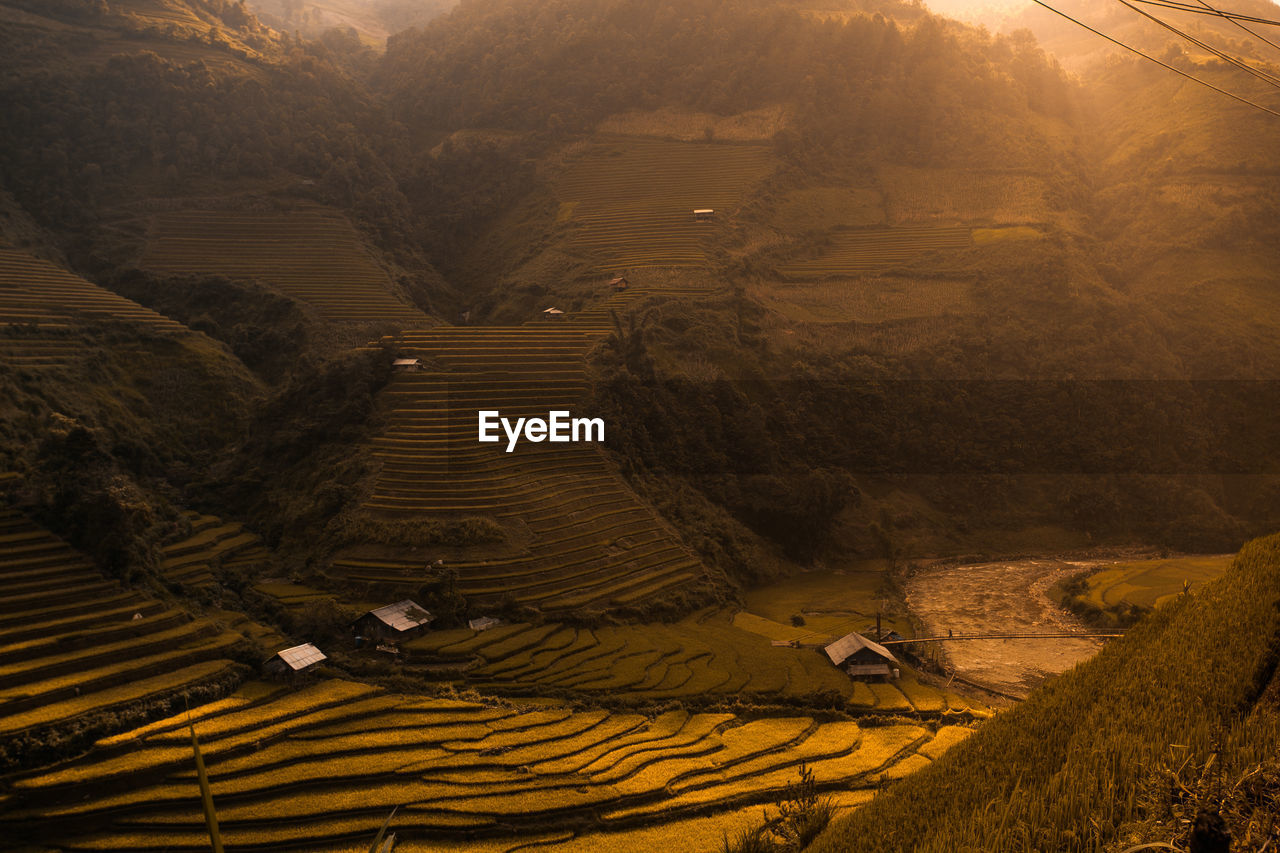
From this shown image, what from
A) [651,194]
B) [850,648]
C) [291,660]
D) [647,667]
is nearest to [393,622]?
[291,660]

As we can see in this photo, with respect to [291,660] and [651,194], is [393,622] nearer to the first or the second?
[291,660]

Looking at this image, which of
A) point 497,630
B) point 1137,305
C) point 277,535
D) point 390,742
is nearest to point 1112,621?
point 497,630

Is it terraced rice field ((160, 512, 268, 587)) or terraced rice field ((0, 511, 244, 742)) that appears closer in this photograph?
terraced rice field ((0, 511, 244, 742))

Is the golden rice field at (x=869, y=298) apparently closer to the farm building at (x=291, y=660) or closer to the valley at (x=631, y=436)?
the valley at (x=631, y=436)

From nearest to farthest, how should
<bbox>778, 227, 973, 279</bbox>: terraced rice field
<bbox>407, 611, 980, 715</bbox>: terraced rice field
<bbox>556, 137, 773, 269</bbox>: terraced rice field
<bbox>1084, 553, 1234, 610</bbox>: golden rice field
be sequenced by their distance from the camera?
<bbox>407, 611, 980, 715</bbox>: terraced rice field, <bbox>1084, 553, 1234, 610</bbox>: golden rice field, <bbox>556, 137, 773, 269</bbox>: terraced rice field, <bbox>778, 227, 973, 279</bbox>: terraced rice field

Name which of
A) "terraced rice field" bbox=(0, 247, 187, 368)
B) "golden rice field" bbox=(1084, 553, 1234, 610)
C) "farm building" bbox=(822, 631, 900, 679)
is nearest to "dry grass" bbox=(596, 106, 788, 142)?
"terraced rice field" bbox=(0, 247, 187, 368)

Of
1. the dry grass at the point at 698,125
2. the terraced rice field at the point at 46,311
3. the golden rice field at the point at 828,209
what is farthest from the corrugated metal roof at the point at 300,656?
the dry grass at the point at 698,125

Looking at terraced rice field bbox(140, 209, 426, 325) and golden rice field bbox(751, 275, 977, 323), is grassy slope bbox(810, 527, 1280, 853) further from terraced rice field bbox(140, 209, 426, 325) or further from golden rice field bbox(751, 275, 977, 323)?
terraced rice field bbox(140, 209, 426, 325)

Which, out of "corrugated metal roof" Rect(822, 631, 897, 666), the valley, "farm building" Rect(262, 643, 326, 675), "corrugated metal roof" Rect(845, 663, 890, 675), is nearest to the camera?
the valley
